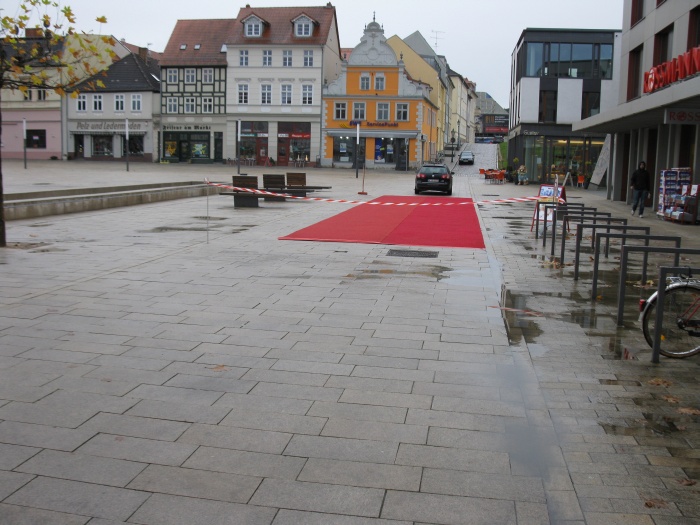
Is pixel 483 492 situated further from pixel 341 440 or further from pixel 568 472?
pixel 341 440

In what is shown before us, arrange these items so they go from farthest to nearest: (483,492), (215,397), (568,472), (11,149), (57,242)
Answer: (11,149), (57,242), (215,397), (568,472), (483,492)

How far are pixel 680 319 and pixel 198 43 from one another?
6950cm

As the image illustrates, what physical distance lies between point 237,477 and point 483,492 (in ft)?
4.63

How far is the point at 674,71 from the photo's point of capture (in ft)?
69.5

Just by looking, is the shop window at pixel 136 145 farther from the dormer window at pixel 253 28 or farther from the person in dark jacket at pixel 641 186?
the person in dark jacket at pixel 641 186

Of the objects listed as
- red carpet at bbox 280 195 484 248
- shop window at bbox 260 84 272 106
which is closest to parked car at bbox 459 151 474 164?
shop window at bbox 260 84 272 106

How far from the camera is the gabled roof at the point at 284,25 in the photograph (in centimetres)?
6738

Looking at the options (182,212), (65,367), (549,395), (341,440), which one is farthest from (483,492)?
(182,212)

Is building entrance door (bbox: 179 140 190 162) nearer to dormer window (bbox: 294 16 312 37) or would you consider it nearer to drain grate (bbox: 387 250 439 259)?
dormer window (bbox: 294 16 312 37)

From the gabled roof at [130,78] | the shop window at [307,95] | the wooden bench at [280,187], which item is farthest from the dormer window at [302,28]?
the wooden bench at [280,187]

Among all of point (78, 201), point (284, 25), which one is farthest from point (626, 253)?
point (284, 25)

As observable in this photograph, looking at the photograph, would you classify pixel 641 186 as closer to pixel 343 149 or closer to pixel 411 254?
pixel 411 254

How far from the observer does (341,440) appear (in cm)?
479

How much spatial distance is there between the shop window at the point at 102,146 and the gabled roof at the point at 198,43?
9193 mm
